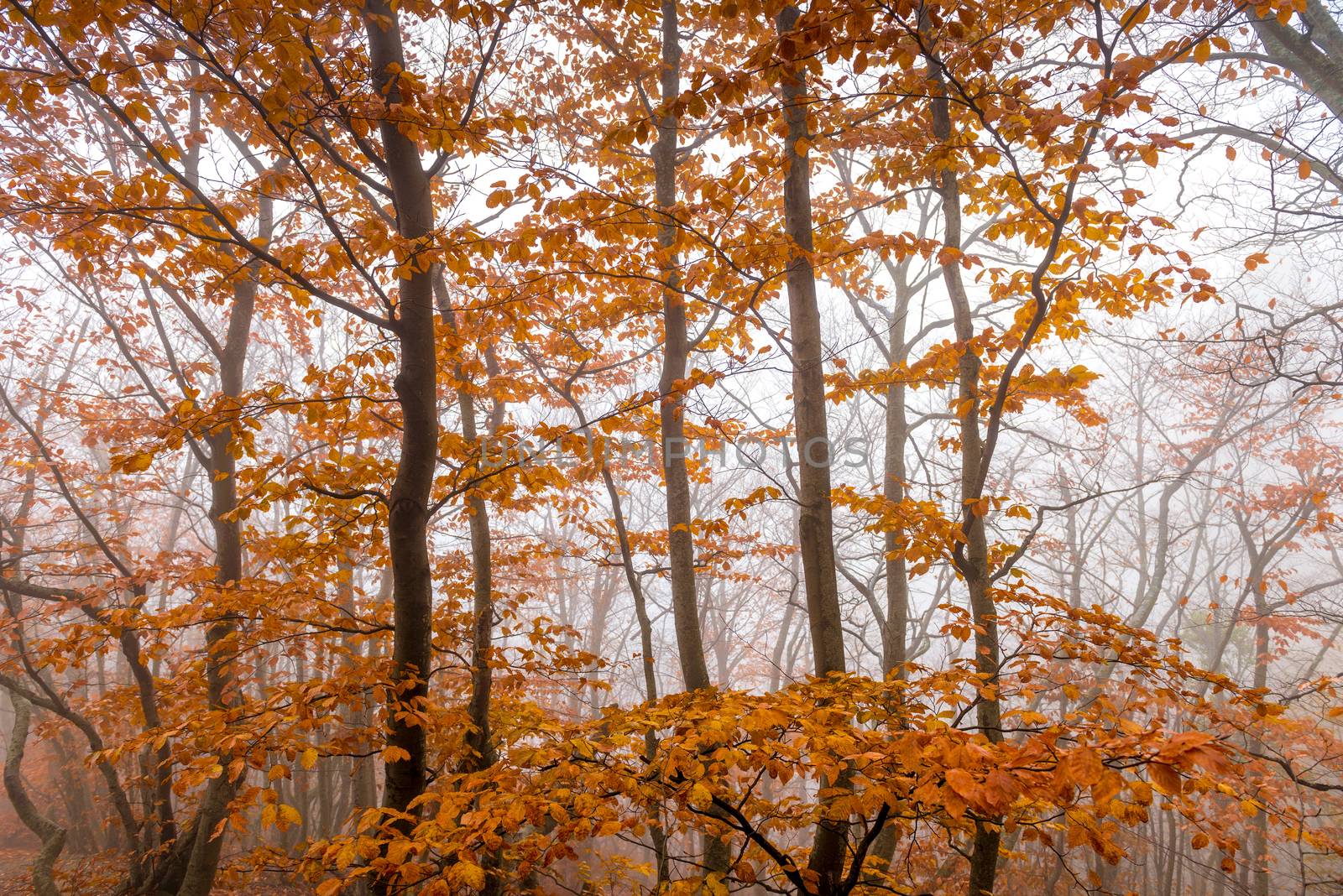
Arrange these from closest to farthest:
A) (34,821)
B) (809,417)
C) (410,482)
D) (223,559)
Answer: (410,482), (809,417), (223,559), (34,821)

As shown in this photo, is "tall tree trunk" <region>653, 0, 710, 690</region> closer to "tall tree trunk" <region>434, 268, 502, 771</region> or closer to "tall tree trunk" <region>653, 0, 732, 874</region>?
"tall tree trunk" <region>653, 0, 732, 874</region>

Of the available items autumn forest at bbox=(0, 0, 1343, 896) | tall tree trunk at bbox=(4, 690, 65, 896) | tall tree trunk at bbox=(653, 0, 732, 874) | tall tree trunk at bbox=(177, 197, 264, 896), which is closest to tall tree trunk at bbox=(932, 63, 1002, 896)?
autumn forest at bbox=(0, 0, 1343, 896)

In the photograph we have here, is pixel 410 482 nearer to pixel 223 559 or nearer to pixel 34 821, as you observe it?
→ pixel 223 559

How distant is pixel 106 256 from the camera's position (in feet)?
24.1

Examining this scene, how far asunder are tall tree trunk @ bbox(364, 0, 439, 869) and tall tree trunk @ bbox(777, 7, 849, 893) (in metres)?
2.11

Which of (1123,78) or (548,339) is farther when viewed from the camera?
(548,339)

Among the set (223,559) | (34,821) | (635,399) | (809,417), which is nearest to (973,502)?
(809,417)

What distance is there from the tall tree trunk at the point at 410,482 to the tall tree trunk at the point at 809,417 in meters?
2.11

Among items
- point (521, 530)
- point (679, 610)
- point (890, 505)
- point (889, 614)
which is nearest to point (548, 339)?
point (679, 610)

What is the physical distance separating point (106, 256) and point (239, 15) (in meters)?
7.03

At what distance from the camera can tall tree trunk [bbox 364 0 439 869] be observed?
124 inches

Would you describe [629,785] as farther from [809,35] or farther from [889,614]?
[889,614]

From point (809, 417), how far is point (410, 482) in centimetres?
235

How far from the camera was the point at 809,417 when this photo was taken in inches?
150
